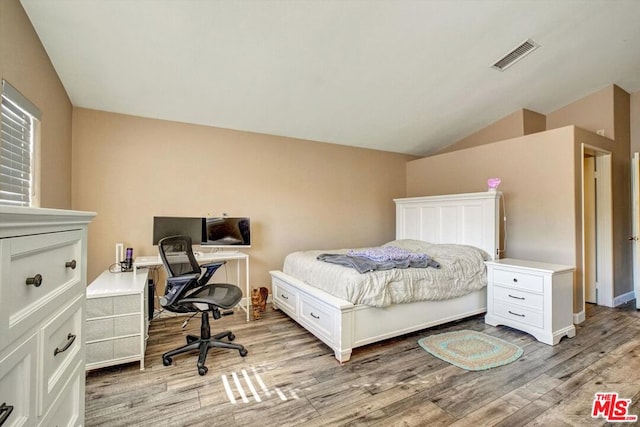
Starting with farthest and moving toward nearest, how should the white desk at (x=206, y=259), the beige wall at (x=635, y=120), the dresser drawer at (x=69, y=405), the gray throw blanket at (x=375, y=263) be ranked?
the beige wall at (x=635, y=120), the white desk at (x=206, y=259), the gray throw blanket at (x=375, y=263), the dresser drawer at (x=69, y=405)

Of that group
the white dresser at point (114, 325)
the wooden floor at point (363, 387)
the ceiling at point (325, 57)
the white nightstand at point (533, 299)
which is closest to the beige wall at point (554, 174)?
the ceiling at point (325, 57)

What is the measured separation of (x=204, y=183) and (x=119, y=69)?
1.44 metres

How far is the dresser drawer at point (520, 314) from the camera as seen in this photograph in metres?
2.88

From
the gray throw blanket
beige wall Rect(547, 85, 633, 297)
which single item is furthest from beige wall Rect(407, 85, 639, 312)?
the gray throw blanket

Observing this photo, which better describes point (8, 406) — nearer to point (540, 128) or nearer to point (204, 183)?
point (204, 183)

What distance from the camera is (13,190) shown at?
205cm

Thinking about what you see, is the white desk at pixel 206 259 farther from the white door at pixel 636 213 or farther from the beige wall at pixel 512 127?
the white door at pixel 636 213

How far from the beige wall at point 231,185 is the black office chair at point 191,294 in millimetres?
1111

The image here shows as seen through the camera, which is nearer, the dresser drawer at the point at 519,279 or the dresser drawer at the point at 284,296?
the dresser drawer at the point at 519,279

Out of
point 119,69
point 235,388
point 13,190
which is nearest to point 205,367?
point 235,388

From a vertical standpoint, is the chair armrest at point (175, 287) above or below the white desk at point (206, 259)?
below

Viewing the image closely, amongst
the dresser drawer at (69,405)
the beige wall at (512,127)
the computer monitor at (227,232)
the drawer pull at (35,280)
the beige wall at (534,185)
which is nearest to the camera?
the drawer pull at (35,280)

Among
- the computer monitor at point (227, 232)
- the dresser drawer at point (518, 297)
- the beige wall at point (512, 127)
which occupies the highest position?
the beige wall at point (512, 127)

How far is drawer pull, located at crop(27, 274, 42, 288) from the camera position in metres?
0.74
